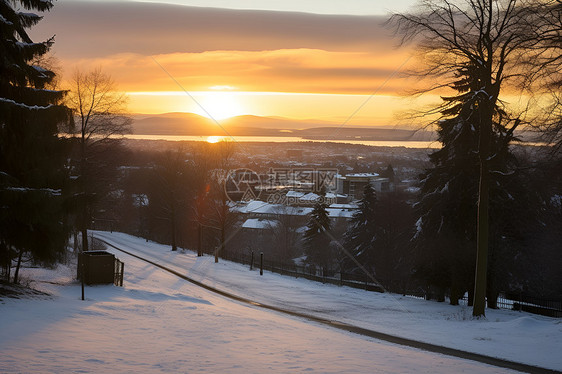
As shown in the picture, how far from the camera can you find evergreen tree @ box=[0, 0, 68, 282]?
14086 mm

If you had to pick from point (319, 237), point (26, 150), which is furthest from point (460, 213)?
point (319, 237)

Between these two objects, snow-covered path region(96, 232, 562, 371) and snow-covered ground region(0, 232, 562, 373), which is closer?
snow-covered ground region(0, 232, 562, 373)

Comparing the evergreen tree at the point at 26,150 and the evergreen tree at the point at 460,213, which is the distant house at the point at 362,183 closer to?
the evergreen tree at the point at 460,213

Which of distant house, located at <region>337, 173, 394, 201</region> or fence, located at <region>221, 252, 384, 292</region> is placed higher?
distant house, located at <region>337, 173, 394, 201</region>

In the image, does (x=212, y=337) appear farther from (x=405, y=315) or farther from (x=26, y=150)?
(x=405, y=315)

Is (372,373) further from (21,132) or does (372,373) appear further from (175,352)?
(21,132)

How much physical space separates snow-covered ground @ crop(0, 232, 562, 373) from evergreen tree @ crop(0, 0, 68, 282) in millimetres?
2199

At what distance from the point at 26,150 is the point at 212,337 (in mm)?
8488

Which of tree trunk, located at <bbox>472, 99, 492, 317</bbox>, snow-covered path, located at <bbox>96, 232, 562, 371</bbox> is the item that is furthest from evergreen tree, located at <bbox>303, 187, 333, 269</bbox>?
tree trunk, located at <bbox>472, 99, 492, 317</bbox>

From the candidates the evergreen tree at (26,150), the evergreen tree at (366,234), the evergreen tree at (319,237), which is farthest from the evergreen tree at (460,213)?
the evergreen tree at (319,237)

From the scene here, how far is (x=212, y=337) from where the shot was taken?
1299cm

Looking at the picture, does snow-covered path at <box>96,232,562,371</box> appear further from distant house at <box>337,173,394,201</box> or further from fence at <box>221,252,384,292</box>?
distant house at <box>337,173,394,201</box>

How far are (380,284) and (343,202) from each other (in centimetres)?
8819

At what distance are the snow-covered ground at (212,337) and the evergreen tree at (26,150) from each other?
7.22 ft
